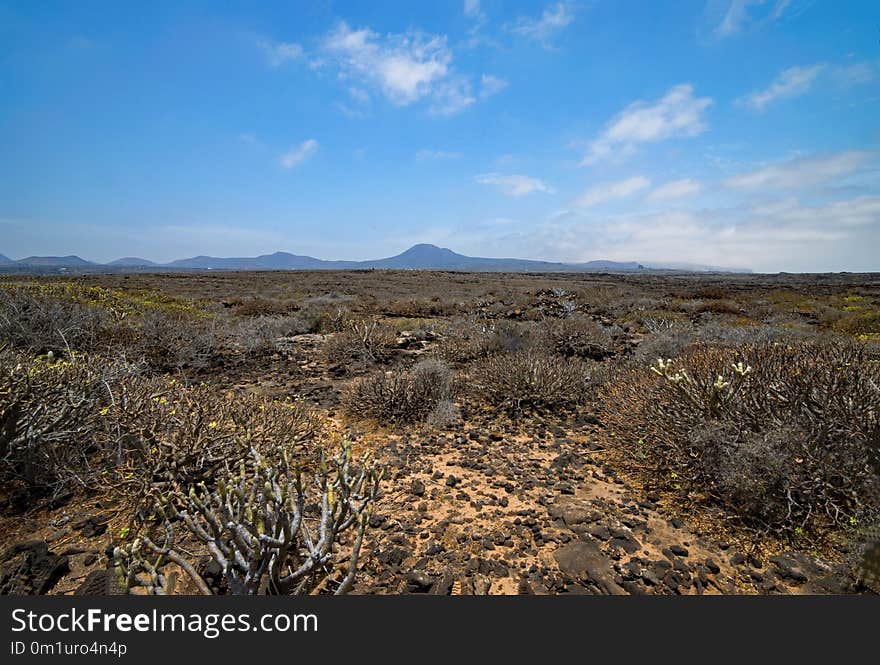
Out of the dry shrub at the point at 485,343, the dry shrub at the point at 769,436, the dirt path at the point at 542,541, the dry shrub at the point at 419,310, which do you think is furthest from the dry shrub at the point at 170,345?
the dry shrub at the point at 419,310

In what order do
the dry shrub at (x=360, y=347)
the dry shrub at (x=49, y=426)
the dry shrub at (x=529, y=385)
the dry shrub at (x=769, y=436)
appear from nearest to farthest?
the dry shrub at (x=769, y=436) → the dry shrub at (x=49, y=426) → the dry shrub at (x=529, y=385) → the dry shrub at (x=360, y=347)

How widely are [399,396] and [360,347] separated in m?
3.04

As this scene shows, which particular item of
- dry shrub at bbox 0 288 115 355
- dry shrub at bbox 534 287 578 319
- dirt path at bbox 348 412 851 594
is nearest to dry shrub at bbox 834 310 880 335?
dry shrub at bbox 534 287 578 319

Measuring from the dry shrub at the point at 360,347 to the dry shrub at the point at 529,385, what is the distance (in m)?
2.89

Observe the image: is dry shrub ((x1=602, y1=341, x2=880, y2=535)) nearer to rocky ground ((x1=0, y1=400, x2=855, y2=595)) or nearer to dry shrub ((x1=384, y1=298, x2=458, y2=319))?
rocky ground ((x1=0, y1=400, x2=855, y2=595))

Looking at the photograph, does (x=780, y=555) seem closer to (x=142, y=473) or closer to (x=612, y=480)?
(x=612, y=480)

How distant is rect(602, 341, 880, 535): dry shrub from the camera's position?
2688 mm

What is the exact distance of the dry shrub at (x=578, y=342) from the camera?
25.7 ft

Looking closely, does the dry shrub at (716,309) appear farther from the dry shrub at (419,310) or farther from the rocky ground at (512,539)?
the rocky ground at (512,539)

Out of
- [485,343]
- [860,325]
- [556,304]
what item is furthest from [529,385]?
[860,325]

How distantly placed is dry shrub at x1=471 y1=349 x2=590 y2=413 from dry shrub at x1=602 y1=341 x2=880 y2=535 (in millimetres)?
1126

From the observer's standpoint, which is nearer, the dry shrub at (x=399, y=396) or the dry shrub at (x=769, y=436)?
the dry shrub at (x=769, y=436)

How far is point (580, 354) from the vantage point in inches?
308

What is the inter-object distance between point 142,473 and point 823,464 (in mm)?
4982
